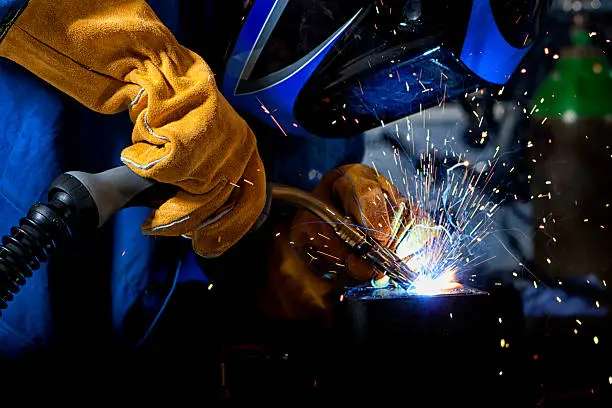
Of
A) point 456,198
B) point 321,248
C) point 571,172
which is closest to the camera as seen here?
point 321,248

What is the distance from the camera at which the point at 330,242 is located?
1.04m

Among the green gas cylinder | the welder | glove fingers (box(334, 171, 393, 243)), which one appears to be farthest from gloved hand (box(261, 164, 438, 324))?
the green gas cylinder

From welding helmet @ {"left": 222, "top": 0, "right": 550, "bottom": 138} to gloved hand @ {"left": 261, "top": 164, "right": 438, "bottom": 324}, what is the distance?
0.14 m

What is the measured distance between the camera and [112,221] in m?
0.96

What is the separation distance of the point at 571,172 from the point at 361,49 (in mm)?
606

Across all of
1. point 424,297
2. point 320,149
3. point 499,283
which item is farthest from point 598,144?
point 424,297

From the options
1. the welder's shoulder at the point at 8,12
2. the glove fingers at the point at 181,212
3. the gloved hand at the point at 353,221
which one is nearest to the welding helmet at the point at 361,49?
the gloved hand at the point at 353,221

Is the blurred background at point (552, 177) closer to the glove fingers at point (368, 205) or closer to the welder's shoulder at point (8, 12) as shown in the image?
the glove fingers at point (368, 205)

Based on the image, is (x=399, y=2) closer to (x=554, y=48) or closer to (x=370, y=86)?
(x=370, y=86)

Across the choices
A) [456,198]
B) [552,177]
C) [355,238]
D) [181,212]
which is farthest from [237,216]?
[552,177]

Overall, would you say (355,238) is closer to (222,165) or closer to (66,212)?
(222,165)

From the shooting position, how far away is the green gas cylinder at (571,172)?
1284 mm

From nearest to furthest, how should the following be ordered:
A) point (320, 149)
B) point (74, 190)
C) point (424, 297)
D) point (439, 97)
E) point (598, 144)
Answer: point (74, 190)
point (424, 297)
point (439, 97)
point (320, 149)
point (598, 144)

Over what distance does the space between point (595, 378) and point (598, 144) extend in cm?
50
